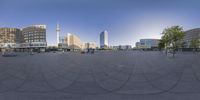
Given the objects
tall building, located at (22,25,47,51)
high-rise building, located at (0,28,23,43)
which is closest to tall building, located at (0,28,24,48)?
high-rise building, located at (0,28,23,43)

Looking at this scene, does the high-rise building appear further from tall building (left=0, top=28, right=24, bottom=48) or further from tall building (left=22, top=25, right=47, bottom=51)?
tall building (left=22, top=25, right=47, bottom=51)

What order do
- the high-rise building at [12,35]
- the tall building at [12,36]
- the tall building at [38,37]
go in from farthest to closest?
the high-rise building at [12,35] < the tall building at [12,36] < the tall building at [38,37]

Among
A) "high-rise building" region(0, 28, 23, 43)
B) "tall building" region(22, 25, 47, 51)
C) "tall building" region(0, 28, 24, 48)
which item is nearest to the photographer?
"tall building" region(22, 25, 47, 51)

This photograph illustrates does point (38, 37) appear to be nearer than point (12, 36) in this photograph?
Yes

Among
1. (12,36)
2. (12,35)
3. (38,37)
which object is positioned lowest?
(38,37)

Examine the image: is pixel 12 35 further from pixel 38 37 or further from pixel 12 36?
pixel 38 37

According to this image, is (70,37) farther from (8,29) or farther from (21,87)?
(21,87)

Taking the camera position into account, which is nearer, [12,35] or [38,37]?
[38,37]

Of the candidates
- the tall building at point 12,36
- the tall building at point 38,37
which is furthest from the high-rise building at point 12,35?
the tall building at point 38,37

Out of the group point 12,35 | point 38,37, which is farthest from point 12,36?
point 38,37

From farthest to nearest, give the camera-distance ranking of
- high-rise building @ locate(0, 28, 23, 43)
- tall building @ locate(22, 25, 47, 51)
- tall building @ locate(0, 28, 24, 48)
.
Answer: high-rise building @ locate(0, 28, 23, 43) → tall building @ locate(0, 28, 24, 48) → tall building @ locate(22, 25, 47, 51)

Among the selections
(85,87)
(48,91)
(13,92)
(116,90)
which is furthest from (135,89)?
(13,92)

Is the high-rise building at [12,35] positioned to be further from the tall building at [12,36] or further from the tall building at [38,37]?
the tall building at [38,37]

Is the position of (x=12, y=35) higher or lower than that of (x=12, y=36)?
higher
